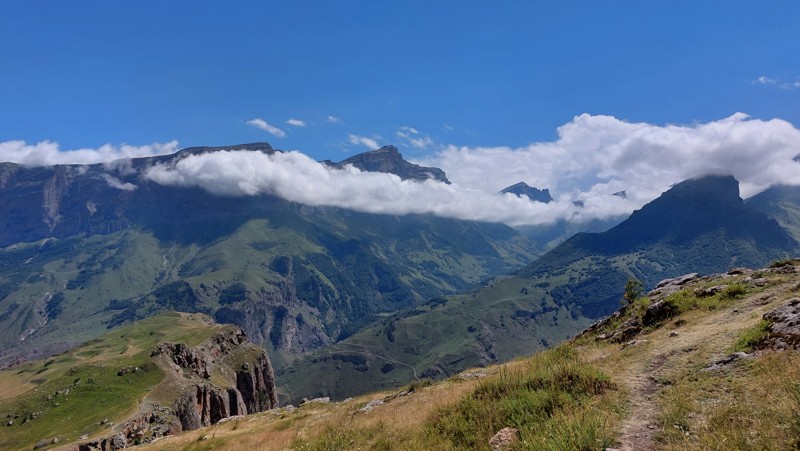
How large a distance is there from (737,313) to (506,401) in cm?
1447

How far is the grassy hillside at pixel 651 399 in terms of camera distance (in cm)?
1038

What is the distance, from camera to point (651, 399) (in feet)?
45.1

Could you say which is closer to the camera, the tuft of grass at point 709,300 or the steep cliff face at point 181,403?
the tuft of grass at point 709,300

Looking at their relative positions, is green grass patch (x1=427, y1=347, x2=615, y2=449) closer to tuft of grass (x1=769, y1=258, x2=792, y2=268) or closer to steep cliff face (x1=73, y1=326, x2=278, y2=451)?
tuft of grass (x1=769, y1=258, x2=792, y2=268)

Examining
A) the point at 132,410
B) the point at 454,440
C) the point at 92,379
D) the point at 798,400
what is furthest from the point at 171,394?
the point at 798,400

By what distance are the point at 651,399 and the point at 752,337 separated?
549 cm

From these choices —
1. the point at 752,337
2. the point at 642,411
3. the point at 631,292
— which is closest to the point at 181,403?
the point at 631,292

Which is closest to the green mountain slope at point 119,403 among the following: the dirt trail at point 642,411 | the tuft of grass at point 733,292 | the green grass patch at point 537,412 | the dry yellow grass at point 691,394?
the dry yellow grass at point 691,394

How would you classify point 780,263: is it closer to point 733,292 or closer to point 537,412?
point 733,292

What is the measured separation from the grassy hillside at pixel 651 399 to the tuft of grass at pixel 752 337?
0.17 ft

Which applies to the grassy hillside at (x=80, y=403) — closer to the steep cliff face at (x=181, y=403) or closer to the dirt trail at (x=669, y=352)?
the steep cliff face at (x=181, y=403)

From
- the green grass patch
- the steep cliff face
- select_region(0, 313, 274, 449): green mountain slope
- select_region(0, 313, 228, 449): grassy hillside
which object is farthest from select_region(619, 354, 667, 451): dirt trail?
select_region(0, 313, 228, 449): grassy hillside

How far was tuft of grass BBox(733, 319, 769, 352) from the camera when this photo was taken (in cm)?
1543

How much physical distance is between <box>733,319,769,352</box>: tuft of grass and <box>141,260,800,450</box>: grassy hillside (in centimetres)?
5
